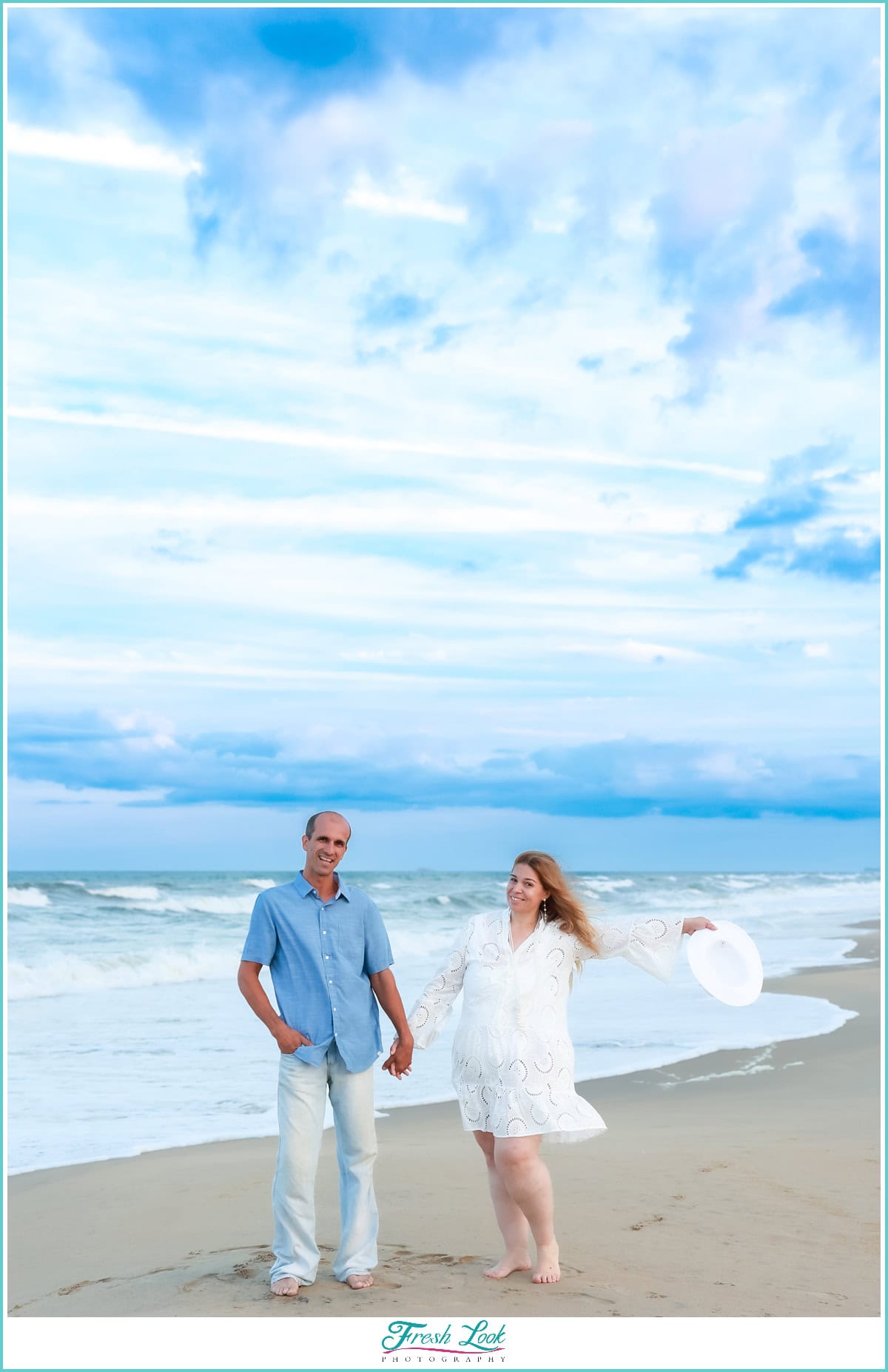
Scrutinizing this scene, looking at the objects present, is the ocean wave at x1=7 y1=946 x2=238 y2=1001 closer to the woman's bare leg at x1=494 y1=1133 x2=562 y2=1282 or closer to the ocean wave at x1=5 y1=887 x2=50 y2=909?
the ocean wave at x1=5 y1=887 x2=50 y2=909

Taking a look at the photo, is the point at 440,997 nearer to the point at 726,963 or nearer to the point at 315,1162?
the point at 315,1162

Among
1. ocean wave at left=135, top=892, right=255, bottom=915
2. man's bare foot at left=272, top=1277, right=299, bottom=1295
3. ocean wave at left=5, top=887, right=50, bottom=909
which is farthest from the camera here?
ocean wave at left=135, top=892, right=255, bottom=915

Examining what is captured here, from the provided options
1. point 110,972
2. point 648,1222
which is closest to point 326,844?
point 648,1222

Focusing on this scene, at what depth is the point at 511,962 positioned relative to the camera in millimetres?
4965

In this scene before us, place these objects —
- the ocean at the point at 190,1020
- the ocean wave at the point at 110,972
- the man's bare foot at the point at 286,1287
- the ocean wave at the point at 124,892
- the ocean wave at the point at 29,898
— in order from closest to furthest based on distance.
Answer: the man's bare foot at the point at 286,1287 → the ocean at the point at 190,1020 → the ocean wave at the point at 110,972 → the ocean wave at the point at 29,898 → the ocean wave at the point at 124,892

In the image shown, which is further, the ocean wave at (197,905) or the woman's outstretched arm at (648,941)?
the ocean wave at (197,905)

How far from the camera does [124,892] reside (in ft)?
115

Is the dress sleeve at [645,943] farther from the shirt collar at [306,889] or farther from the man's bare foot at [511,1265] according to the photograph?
the man's bare foot at [511,1265]

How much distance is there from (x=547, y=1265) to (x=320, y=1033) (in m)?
1.35

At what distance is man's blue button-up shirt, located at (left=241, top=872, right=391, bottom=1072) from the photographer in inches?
190

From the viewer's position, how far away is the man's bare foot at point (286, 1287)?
4.72 metres

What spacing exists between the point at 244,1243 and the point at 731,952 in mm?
2802

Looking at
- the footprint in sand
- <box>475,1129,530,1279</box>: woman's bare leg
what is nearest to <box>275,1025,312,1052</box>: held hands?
<box>475,1129,530,1279</box>: woman's bare leg

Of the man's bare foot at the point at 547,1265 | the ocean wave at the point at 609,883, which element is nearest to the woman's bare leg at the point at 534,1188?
the man's bare foot at the point at 547,1265
